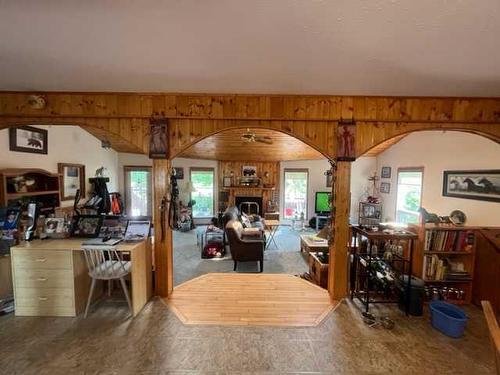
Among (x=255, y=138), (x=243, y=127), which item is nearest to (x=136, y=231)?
(x=243, y=127)

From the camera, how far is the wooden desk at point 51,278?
8.03 ft

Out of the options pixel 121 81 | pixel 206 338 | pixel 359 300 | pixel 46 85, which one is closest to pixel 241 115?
pixel 121 81

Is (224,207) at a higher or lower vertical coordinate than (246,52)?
lower

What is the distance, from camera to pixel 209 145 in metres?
6.54

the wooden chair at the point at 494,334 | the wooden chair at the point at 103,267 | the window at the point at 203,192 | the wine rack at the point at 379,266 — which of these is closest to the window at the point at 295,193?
the window at the point at 203,192

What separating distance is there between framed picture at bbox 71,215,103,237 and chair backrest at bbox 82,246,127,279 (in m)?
0.33

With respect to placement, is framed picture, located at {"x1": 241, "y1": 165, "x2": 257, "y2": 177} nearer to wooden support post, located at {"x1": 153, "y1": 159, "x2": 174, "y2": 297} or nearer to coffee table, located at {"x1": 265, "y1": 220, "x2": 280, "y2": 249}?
coffee table, located at {"x1": 265, "y1": 220, "x2": 280, "y2": 249}

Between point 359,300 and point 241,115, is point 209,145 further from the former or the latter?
point 359,300

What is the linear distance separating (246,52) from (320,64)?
1.96ft

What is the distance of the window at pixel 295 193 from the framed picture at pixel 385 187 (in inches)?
92.9

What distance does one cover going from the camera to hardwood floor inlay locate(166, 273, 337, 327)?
97.8 inches

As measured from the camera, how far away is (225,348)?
2.09 m

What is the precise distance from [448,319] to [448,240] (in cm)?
98

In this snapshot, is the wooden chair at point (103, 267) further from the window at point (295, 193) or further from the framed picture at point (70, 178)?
the window at point (295, 193)
